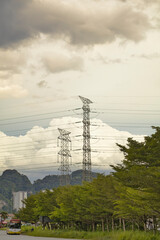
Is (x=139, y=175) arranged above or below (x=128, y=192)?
above

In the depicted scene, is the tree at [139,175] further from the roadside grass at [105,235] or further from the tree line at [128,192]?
the roadside grass at [105,235]

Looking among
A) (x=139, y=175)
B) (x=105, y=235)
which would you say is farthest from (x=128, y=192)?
(x=105, y=235)

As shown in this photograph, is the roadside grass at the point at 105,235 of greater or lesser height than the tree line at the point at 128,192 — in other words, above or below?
below

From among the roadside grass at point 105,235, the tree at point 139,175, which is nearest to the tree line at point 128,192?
the tree at point 139,175

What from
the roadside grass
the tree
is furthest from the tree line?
the roadside grass

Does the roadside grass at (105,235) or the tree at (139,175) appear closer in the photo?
the tree at (139,175)

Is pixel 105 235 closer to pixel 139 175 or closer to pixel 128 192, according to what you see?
pixel 128 192

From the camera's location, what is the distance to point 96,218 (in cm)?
5609

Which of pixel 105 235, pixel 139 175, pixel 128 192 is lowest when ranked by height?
pixel 105 235

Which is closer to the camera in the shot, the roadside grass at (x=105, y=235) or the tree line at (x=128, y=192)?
the tree line at (x=128, y=192)

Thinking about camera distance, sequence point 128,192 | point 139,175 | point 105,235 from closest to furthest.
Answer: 1. point 139,175
2. point 128,192
3. point 105,235

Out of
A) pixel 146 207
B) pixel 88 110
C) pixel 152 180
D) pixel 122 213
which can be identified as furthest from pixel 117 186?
pixel 88 110

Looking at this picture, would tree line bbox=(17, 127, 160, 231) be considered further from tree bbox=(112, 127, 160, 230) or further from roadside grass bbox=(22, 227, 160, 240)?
roadside grass bbox=(22, 227, 160, 240)

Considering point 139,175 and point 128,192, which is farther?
point 128,192
